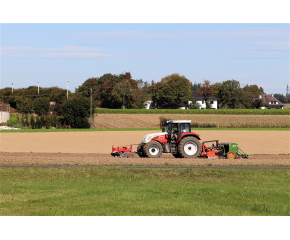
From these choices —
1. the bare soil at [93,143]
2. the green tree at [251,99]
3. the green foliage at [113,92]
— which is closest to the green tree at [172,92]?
the green foliage at [113,92]

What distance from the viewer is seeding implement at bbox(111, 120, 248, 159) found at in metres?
25.0

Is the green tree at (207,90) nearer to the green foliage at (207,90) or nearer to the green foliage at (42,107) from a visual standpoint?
the green foliage at (207,90)

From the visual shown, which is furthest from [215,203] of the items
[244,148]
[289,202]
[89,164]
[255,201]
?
[244,148]

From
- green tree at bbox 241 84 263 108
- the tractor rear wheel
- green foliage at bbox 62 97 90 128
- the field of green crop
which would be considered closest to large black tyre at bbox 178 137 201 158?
the tractor rear wheel

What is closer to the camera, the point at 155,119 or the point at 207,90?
the point at 155,119

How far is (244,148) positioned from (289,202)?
25631 millimetres

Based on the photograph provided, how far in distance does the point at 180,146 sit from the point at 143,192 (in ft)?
38.0

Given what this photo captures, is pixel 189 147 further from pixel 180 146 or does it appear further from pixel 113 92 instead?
pixel 113 92

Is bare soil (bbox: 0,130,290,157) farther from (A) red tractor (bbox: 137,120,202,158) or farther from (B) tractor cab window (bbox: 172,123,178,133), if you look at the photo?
(B) tractor cab window (bbox: 172,123,178,133)

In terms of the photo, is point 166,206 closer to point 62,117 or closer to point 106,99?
point 62,117

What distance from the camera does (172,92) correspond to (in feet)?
419

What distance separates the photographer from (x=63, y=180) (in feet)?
56.8

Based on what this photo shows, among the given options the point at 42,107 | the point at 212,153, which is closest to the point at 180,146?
the point at 212,153

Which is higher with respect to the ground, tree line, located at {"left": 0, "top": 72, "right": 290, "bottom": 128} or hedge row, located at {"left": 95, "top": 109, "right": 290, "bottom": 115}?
tree line, located at {"left": 0, "top": 72, "right": 290, "bottom": 128}
